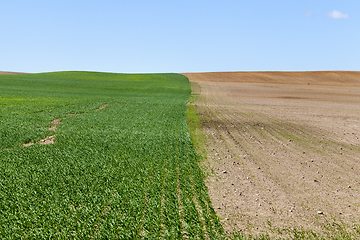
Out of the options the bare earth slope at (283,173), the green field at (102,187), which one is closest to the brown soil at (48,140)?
the green field at (102,187)

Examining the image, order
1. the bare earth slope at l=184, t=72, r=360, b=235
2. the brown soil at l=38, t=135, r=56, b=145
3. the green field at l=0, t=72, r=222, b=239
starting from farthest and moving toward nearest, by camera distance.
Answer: the brown soil at l=38, t=135, r=56, b=145, the bare earth slope at l=184, t=72, r=360, b=235, the green field at l=0, t=72, r=222, b=239

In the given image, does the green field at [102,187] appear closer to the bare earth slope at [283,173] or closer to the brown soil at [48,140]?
the brown soil at [48,140]

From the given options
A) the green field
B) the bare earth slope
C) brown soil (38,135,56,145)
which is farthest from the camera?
brown soil (38,135,56,145)

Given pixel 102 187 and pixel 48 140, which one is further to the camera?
pixel 48 140

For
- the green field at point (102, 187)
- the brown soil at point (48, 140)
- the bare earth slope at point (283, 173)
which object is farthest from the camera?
the brown soil at point (48, 140)

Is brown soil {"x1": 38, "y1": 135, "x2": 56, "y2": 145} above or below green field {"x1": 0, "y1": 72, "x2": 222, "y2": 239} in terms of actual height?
above

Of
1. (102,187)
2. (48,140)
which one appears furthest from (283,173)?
(48,140)

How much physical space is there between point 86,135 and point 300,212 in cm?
1174

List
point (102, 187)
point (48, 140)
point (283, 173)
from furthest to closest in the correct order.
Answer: point (48, 140) → point (283, 173) → point (102, 187)

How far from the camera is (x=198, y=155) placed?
1261 centimetres

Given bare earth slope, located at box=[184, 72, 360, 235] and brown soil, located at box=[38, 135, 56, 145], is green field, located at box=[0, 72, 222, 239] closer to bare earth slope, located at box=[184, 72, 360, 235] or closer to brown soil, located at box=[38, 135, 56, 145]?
brown soil, located at box=[38, 135, 56, 145]

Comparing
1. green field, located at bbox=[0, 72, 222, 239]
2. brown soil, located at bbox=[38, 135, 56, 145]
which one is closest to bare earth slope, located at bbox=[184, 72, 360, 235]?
green field, located at bbox=[0, 72, 222, 239]

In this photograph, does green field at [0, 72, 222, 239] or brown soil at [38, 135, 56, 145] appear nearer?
green field at [0, 72, 222, 239]

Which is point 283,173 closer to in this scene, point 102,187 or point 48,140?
point 102,187
